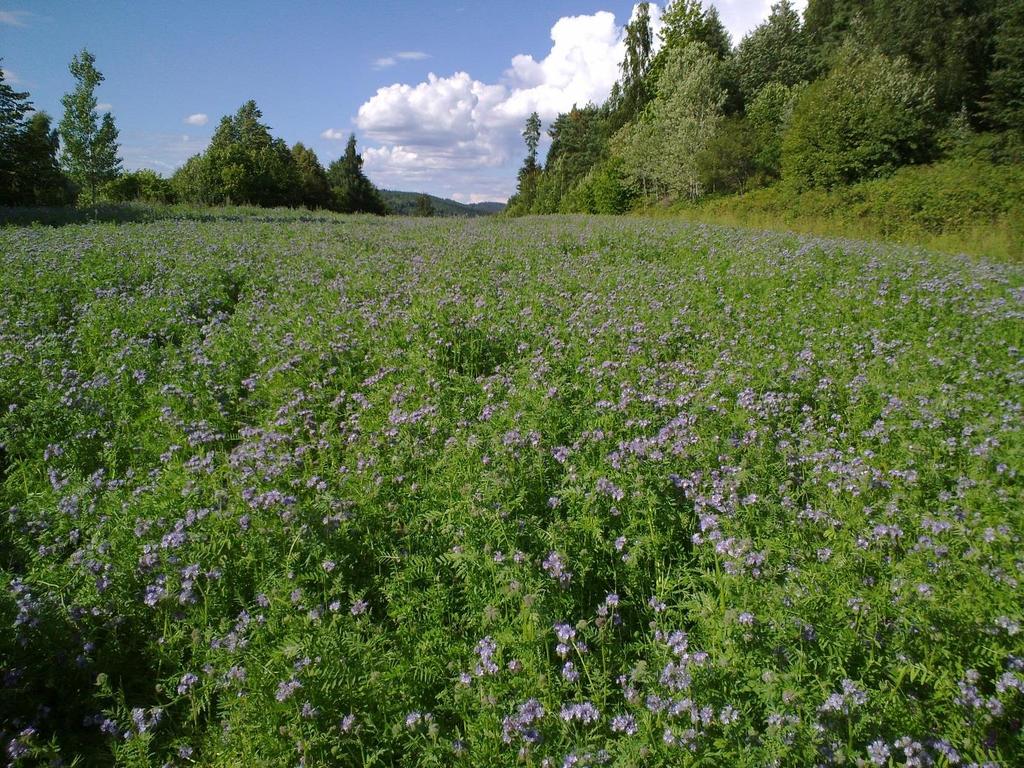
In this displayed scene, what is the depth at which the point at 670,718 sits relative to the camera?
2.38 m

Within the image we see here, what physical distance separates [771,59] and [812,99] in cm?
2651

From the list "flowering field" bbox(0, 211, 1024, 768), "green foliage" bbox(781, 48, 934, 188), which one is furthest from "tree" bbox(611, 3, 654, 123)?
"flowering field" bbox(0, 211, 1024, 768)

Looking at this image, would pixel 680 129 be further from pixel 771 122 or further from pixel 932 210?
pixel 932 210

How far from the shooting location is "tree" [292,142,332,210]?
199ft

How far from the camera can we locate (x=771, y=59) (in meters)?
52.4

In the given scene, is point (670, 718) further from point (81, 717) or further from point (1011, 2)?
point (1011, 2)

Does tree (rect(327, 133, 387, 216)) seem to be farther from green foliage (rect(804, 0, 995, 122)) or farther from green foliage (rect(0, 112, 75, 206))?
green foliage (rect(804, 0, 995, 122))

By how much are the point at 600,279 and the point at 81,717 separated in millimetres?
8651

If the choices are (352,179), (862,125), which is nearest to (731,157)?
(862,125)

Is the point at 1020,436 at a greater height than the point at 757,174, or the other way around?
the point at 757,174

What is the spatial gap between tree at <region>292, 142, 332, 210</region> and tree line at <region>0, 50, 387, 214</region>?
20cm

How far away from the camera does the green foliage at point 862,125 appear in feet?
93.7

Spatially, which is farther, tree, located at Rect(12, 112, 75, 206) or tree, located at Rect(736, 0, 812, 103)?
tree, located at Rect(736, 0, 812, 103)

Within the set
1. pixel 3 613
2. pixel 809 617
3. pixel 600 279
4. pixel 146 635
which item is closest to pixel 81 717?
pixel 146 635
